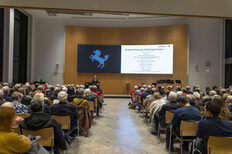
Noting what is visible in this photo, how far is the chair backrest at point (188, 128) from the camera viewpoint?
3723 millimetres

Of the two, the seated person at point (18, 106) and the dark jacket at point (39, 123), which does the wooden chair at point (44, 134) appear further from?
the seated person at point (18, 106)

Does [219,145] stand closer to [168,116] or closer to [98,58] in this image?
[168,116]

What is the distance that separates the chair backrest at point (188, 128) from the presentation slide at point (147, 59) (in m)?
11.6

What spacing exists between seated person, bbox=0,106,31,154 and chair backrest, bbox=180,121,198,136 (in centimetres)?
267

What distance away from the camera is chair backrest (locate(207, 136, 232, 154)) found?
2.62 meters

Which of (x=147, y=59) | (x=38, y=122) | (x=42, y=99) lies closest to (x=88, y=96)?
(x=42, y=99)

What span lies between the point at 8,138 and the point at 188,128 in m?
2.89

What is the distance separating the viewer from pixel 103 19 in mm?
16438

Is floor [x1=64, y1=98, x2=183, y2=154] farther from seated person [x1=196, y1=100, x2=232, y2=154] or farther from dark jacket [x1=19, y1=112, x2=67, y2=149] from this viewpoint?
seated person [x1=196, y1=100, x2=232, y2=154]

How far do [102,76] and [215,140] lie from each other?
13719mm

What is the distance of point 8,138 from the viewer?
1.94 meters

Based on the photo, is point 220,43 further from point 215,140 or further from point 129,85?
point 215,140

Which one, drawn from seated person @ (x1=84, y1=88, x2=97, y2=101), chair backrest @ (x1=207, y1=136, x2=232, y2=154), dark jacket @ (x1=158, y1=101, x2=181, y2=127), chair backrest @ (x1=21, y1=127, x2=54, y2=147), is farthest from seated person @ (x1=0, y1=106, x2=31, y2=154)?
seated person @ (x1=84, y1=88, x2=97, y2=101)

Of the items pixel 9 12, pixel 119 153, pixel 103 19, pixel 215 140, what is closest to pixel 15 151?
pixel 215 140
